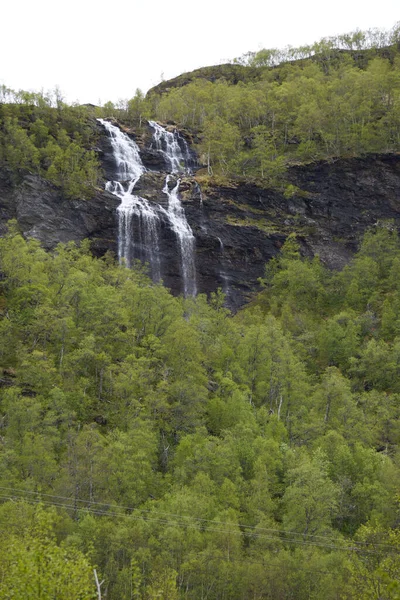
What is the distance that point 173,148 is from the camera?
336 feet

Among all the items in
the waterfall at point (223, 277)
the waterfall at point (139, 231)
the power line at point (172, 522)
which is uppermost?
the waterfall at point (139, 231)

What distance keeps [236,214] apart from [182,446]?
189ft

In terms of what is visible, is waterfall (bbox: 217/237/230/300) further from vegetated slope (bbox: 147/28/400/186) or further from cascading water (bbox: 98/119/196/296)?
vegetated slope (bbox: 147/28/400/186)

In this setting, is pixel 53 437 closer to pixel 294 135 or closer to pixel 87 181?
pixel 87 181

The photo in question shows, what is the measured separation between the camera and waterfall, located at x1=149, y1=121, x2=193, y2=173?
98.3 m

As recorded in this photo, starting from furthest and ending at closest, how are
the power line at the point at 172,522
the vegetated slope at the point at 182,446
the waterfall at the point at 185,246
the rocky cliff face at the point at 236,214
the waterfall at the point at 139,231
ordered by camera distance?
the waterfall at the point at 185,246 < the waterfall at the point at 139,231 < the rocky cliff face at the point at 236,214 < the power line at the point at 172,522 < the vegetated slope at the point at 182,446

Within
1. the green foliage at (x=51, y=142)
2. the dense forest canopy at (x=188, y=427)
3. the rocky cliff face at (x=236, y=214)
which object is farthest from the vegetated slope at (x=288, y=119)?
the green foliage at (x=51, y=142)

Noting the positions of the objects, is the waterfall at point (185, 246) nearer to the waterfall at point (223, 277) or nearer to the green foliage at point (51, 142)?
the waterfall at point (223, 277)

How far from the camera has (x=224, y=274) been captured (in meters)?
84.9

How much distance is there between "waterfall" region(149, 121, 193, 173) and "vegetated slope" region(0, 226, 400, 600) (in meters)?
36.0

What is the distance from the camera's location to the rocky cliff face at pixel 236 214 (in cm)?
7819

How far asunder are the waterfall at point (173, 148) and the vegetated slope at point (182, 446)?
36.0 meters

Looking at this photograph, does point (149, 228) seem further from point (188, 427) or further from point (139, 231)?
point (188, 427)

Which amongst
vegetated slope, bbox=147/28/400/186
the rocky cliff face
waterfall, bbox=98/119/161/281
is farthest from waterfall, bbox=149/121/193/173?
waterfall, bbox=98/119/161/281
